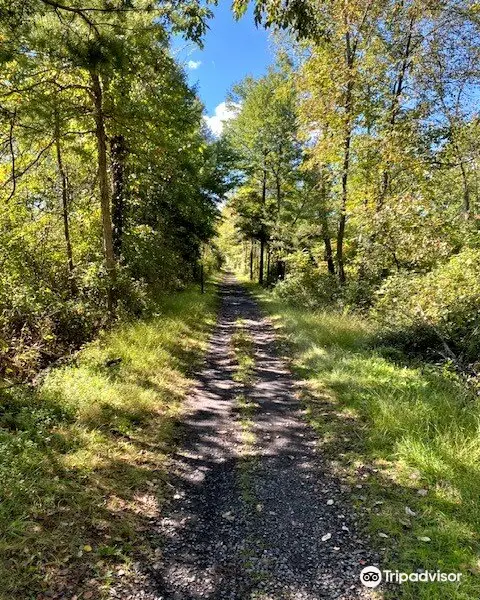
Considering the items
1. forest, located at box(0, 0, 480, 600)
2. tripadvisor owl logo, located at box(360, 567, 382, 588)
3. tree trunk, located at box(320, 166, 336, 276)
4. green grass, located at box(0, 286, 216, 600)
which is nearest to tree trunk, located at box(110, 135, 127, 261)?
forest, located at box(0, 0, 480, 600)

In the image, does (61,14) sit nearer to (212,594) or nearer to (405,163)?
(212,594)

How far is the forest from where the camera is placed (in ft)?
9.38

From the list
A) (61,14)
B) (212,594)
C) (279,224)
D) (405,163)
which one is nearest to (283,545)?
(212,594)

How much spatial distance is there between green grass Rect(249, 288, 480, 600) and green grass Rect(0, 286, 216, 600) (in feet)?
6.23

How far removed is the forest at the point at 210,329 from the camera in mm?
2859

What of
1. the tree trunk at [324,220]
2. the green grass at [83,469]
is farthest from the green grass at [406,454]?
the tree trunk at [324,220]

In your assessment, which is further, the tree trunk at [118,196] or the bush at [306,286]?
the bush at [306,286]

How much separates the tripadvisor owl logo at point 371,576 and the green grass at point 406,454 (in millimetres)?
98

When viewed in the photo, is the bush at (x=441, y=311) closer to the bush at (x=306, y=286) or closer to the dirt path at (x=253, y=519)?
the dirt path at (x=253, y=519)

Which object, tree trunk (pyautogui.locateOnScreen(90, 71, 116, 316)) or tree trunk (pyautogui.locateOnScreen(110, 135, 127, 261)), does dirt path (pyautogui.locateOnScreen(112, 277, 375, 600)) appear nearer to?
tree trunk (pyautogui.locateOnScreen(90, 71, 116, 316))

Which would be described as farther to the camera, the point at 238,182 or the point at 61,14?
the point at 238,182

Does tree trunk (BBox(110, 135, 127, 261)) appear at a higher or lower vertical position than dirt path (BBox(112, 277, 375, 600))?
higher

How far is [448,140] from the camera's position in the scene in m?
10.1

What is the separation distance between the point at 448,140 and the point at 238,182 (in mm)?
14082
